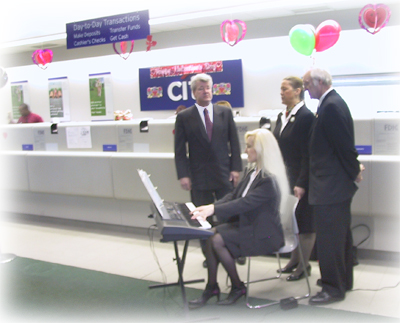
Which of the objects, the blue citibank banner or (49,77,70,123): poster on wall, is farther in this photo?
(49,77,70,123): poster on wall

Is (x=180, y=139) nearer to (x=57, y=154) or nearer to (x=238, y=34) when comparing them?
(x=57, y=154)

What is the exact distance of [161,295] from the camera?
323cm

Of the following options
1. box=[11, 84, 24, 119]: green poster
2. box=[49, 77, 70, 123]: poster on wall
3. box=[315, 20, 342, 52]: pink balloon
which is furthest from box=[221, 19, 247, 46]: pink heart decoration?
box=[11, 84, 24, 119]: green poster

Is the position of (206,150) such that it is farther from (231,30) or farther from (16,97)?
(16,97)

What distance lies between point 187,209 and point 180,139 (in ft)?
2.41

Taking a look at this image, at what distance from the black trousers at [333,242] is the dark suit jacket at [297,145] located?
1.16 feet

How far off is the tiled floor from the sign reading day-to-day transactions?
219 centimetres

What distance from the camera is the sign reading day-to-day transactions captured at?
4.67m

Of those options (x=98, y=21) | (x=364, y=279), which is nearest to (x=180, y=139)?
(x=364, y=279)

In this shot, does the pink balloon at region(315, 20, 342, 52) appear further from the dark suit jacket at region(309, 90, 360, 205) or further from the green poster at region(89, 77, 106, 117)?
the green poster at region(89, 77, 106, 117)

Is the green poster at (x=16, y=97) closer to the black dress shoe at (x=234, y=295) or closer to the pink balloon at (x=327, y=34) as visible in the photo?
the pink balloon at (x=327, y=34)

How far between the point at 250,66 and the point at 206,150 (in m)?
4.31

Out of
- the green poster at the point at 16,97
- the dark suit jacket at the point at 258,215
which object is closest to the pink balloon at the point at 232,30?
the dark suit jacket at the point at 258,215

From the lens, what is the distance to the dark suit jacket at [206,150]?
3.47 m
